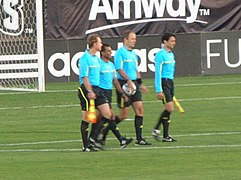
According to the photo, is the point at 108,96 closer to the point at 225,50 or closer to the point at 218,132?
the point at 218,132

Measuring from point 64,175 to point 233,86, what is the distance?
1721 centimetres

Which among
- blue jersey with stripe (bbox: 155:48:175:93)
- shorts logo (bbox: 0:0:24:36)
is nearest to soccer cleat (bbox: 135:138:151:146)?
blue jersey with stripe (bbox: 155:48:175:93)

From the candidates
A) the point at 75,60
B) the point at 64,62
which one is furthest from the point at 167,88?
the point at 64,62

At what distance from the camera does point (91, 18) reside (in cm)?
3647

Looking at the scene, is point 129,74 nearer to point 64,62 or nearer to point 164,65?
point 164,65

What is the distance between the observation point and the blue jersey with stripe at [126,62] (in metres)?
19.8

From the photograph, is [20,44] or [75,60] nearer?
[20,44]

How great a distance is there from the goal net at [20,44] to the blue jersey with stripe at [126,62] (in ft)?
41.6

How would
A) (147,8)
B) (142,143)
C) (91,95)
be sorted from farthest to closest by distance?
1. (147,8)
2. (142,143)
3. (91,95)

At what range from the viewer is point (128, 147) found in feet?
63.1

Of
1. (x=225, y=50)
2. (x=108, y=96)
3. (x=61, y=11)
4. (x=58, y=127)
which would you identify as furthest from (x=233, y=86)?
(x=108, y=96)

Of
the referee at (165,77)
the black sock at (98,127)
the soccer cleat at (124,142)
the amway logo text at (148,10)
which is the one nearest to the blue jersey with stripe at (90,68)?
the black sock at (98,127)

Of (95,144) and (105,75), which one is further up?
(105,75)

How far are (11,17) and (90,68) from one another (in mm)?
15533
